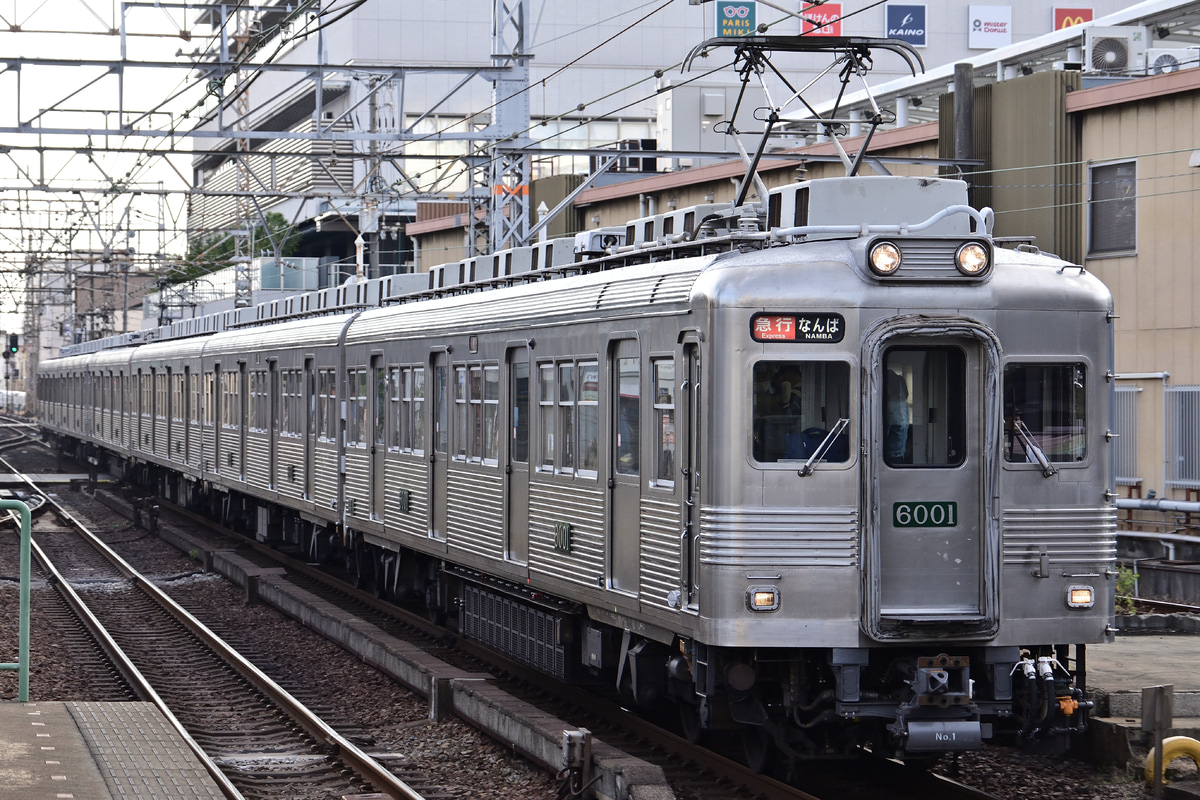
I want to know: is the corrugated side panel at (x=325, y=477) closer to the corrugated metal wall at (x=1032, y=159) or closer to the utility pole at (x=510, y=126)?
the utility pole at (x=510, y=126)

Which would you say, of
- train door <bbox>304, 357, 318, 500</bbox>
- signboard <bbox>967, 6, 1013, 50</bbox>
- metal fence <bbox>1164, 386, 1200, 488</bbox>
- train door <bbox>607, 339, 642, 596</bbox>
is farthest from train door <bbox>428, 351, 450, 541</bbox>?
signboard <bbox>967, 6, 1013, 50</bbox>

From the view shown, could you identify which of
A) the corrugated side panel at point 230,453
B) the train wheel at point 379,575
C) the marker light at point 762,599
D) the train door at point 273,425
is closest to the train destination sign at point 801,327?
the marker light at point 762,599

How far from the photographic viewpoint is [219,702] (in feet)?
41.1

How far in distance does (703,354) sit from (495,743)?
3398 mm

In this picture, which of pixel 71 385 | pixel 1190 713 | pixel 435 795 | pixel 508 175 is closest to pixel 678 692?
pixel 435 795

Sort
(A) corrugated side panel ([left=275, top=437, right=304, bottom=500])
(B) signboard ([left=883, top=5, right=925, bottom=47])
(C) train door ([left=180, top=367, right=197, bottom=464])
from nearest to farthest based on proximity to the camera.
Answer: (A) corrugated side panel ([left=275, top=437, right=304, bottom=500]), (C) train door ([left=180, top=367, right=197, bottom=464]), (B) signboard ([left=883, top=5, right=925, bottom=47])

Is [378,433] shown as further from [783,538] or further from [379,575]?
[783,538]

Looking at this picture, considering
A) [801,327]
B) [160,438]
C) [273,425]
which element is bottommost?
[160,438]

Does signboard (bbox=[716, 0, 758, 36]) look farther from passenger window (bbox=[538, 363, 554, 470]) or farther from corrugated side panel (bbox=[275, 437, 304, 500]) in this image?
passenger window (bbox=[538, 363, 554, 470])

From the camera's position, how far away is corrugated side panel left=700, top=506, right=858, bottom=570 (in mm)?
8281

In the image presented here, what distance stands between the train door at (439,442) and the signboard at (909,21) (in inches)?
1947

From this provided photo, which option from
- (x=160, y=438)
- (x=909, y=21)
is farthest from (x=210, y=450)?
(x=909, y=21)

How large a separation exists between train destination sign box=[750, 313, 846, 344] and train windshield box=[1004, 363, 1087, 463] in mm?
912

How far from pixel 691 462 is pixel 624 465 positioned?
1.17 meters
